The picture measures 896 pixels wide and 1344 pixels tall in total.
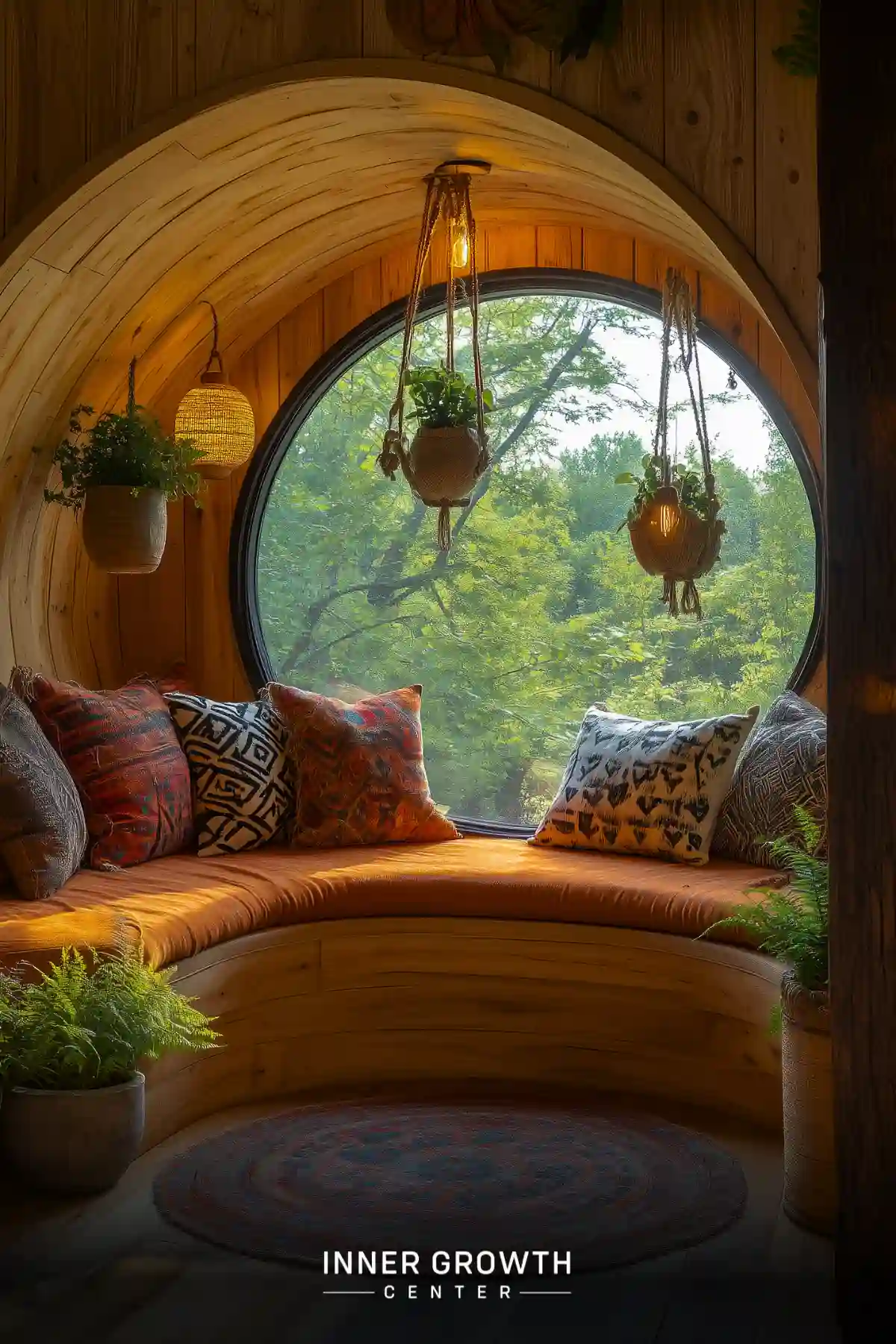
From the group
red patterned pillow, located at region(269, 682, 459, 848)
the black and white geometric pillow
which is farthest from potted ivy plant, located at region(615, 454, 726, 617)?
the black and white geometric pillow

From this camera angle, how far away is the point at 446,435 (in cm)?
406

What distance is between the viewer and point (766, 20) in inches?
118

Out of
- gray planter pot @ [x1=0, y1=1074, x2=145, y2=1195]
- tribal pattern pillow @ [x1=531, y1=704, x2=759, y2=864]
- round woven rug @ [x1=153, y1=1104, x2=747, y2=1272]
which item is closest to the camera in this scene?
round woven rug @ [x1=153, y1=1104, x2=747, y2=1272]

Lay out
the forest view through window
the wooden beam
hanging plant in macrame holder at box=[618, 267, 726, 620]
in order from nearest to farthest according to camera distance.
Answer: the wooden beam < hanging plant in macrame holder at box=[618, 267, 726, 620] < the forest view through window

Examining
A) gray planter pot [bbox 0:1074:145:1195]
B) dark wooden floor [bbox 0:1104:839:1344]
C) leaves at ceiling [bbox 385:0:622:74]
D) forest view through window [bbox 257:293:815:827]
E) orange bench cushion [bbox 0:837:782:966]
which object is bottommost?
dark wooden floor [bbox 0:1104:839:1344]

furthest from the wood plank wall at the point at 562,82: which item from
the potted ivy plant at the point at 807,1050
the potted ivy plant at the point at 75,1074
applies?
the potted ivy plant at the point at 75,1074

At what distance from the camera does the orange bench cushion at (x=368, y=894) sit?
3.31 m

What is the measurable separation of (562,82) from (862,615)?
147 cm

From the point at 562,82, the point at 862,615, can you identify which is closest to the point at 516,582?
the point at 562,82

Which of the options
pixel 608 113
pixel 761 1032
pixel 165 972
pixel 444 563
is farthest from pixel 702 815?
pixel 444 563

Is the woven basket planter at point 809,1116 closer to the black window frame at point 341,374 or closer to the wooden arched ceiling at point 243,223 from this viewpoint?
the wooden arched ceiling at point 243,223

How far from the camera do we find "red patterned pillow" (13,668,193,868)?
3.91 meters

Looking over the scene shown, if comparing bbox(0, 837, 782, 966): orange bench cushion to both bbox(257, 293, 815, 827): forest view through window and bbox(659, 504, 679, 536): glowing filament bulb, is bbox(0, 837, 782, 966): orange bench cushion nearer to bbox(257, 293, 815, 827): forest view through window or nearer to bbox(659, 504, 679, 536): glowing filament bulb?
bbox(659, 504, 679, 536): glowing filament bulb

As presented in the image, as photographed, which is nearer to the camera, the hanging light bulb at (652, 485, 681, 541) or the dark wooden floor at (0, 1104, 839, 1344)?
the dark wooden floor at (0, 1104, 839, 1344)
